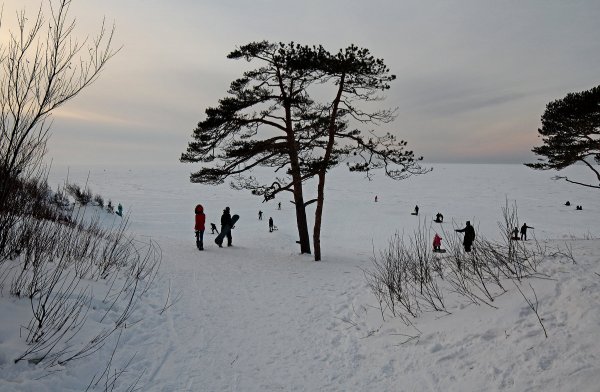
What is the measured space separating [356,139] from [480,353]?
9.21m

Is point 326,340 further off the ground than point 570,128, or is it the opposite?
point 570,128

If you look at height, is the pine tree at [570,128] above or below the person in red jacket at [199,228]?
above

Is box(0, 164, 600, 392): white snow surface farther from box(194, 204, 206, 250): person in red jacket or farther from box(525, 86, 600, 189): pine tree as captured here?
box(525, 86, 600, 189): pine tree

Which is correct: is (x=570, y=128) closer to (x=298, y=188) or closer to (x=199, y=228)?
(x=298, y=188)

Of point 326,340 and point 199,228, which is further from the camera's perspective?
point 199,228

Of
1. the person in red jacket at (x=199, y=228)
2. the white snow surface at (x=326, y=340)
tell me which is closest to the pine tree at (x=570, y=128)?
the white snow surface at (x=326, y=340)


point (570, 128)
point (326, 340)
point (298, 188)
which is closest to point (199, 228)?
point (298, 188)

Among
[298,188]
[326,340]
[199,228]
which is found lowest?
[326,340]

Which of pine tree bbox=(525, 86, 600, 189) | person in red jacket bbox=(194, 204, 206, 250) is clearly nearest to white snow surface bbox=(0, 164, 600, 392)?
person in red jacket bbox=(194, 204, 206, 250)

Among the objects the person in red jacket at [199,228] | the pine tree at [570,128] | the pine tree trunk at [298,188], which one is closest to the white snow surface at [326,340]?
the person in red jacket at [199,228]

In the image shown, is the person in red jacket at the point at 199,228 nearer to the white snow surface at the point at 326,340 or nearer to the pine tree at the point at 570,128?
the white snow surface at the point at 326,340

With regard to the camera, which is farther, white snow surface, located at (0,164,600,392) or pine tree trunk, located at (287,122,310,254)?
pine tree trunk, located at (287,122,310,254)

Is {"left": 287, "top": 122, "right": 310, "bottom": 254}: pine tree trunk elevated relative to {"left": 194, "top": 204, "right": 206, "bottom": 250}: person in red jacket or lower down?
elevated

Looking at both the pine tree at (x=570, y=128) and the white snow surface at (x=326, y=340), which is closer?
the white snow surface at (x=326, y=340)
